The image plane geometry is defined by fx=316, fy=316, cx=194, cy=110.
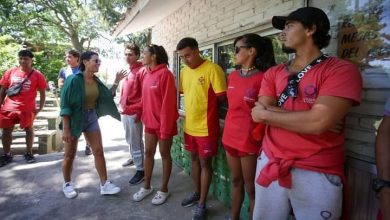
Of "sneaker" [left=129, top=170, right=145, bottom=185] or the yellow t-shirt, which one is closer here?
the yellow t-shirt

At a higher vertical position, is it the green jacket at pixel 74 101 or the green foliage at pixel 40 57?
the green foliage at pixel 40 57

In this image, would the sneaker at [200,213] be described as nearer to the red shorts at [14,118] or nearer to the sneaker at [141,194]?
the sneaker at [141,194]

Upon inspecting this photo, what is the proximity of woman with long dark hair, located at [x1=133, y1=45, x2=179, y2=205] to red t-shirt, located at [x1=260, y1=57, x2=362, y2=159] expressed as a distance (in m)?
1.78

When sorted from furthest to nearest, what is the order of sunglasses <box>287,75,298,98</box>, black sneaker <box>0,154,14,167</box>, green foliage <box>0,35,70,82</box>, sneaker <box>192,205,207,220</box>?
green foliage <box>0,35,70,82</box>, black sneaker <box>0,154,14,167</box>, sneaker <box>192,205,207,220</box>, sunglasses <box>287,75,298,98</box>

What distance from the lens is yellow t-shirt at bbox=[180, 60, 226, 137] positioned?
328 centimetres

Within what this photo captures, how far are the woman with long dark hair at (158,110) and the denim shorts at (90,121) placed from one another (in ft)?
2.16

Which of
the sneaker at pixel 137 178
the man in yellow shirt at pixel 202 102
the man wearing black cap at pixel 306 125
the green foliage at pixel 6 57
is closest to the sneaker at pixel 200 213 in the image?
the man in yellow shirt at pixel 202 102

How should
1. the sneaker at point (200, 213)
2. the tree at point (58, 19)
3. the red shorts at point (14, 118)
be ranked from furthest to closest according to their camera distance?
the tree at point (58, 19), the red shorts at point (14, 118), the sneaker at point (200, 213)

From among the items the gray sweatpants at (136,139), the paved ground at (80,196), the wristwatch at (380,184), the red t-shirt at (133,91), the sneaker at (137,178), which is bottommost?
the paved ground at (80,196)

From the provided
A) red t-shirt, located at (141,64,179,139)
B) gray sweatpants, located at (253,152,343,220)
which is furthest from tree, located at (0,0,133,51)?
gray sweatpants, located at (253,152,343,220)

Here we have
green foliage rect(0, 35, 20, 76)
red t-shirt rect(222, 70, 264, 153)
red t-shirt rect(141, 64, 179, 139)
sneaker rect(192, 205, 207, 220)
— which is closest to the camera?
red t-shirt rect(222, 70, 264, 153)

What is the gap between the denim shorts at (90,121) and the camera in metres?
3.95

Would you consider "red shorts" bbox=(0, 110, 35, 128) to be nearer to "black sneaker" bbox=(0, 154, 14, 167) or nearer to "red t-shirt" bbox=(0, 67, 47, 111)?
"red t-shirt" bbox=(0, 67, 47, 111)

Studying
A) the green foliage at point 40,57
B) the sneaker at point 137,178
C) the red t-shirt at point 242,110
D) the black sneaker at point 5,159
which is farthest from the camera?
the green foliage at point 40,57
